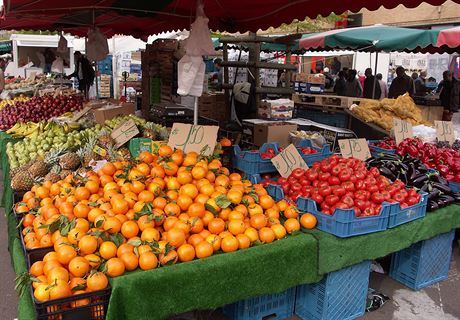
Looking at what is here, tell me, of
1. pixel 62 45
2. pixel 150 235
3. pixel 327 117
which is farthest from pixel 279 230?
pixel 62 45

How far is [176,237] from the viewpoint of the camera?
2.56 m

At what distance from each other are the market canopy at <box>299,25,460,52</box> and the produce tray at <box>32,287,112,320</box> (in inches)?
284

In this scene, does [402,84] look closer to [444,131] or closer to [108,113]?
[444,131]

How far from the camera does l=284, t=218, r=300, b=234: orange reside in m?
2.98

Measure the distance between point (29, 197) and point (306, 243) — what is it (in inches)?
83.8

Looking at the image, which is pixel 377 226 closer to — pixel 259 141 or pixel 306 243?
pixel 306 243

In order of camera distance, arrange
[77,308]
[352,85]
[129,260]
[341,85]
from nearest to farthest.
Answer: [77,308] < [129,260] < [352,85] < [341,85]

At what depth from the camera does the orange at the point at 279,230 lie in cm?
289

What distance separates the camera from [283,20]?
6.05 meters

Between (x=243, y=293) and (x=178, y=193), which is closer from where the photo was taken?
(x=243, y=293)

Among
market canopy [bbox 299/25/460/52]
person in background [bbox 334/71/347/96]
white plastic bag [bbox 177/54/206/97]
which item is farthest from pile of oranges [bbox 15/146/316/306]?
person in background [bbox 334/71/347/96]

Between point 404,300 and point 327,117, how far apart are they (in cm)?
509

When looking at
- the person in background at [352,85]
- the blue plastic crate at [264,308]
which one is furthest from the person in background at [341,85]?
the blue plastic crate at [264,308]

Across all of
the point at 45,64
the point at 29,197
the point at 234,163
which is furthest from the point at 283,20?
the point at 45,64
